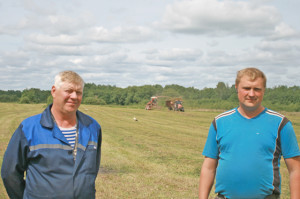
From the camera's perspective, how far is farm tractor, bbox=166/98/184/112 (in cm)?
3988

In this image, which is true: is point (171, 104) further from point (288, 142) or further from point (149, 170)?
point (288, 142)

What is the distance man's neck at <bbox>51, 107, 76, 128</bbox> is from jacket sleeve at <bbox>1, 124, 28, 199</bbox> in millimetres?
290

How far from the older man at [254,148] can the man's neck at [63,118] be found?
4.11 feet

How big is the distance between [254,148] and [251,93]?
43cm

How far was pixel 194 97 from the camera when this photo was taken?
55969 millimetres

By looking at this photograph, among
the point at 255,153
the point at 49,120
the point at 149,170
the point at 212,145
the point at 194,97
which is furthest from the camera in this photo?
the point at 194,97

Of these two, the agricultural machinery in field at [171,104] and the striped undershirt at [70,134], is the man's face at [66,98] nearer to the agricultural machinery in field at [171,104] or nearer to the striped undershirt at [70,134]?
the striped undershirt at [70,134]

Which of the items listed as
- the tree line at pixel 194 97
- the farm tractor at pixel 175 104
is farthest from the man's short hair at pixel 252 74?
the farm tractor at pixel 175 104

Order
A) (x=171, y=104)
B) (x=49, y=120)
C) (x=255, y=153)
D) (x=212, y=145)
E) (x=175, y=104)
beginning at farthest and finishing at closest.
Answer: (x=171, y=104)
(x=175, y=104)
(x=212, y=145)
(x=49, y=120)
(x=255, y=153)

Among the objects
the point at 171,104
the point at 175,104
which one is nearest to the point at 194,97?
the point at 171,104

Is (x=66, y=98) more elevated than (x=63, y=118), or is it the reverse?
(x=66, y=98)

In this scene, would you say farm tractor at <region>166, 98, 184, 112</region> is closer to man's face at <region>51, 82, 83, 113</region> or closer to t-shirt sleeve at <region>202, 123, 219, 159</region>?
t-shirt sleeve at <region>202, 123, 219, 159</region>

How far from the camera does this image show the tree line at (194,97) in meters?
44.3

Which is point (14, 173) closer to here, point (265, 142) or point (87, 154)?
point (87, 154)
